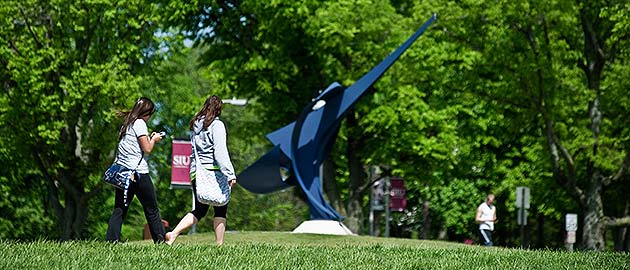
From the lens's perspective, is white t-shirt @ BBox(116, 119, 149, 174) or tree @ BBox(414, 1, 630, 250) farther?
tree @ BBox(414, 1, 630, 250)

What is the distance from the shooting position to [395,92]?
3600 centimetres

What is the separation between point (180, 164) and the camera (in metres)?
30.0

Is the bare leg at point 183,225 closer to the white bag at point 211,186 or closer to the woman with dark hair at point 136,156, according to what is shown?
the woman with dark hair at point 136,156

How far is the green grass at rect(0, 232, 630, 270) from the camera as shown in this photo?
10.6m

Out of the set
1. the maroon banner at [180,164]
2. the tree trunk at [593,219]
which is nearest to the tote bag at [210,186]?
the maroon banner at [180,164]

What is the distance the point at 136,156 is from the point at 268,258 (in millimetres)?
2618

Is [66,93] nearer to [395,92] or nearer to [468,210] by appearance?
[395,92]

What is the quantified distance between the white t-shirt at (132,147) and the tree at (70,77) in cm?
2296

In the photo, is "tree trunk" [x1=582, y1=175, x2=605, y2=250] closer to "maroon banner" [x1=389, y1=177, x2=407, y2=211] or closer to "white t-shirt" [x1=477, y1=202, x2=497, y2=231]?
"white t-shirt" [x1=477, y1=202, x2=497, y2=231]

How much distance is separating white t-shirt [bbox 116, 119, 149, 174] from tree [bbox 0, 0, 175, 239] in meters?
23.0

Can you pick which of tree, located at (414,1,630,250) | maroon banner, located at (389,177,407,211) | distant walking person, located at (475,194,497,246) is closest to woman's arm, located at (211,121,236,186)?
distant walking person, located at (475,194,497,246)

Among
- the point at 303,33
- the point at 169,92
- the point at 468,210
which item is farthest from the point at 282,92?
the point at 468,210

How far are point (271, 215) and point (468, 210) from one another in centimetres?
1804

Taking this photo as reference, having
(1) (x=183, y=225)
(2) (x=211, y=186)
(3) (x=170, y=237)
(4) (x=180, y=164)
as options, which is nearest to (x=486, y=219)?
(4) (x=180, y=164)
